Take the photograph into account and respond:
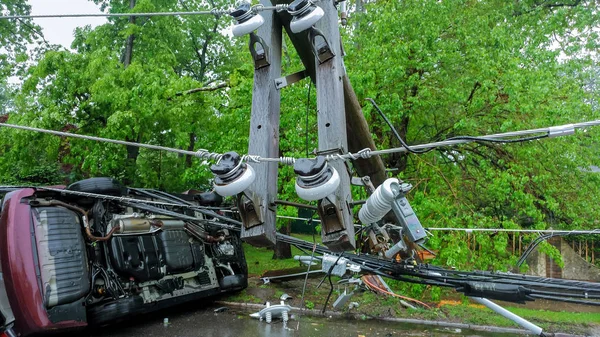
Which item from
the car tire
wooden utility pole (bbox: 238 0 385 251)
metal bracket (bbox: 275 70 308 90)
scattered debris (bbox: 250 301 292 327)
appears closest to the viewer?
wooden utility pole (bbox: 238 0 385 251)

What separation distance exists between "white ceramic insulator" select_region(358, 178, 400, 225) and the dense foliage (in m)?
3.00

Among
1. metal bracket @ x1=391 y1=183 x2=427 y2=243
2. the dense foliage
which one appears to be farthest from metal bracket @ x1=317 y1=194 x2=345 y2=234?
the dense foliage

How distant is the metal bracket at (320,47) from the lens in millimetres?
3299

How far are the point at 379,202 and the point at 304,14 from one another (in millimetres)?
1491

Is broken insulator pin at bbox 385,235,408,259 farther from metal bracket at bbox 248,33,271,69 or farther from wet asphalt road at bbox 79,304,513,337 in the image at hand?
wet asphalt road at bbox 79,304,513,337

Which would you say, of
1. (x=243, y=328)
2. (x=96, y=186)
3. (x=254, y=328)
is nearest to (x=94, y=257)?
(x=96, y=186)

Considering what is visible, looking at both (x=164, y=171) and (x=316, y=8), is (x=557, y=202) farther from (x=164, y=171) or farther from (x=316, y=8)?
(x=164, y=171)

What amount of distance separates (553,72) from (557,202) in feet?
9.28

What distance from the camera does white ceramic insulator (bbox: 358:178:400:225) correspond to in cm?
345

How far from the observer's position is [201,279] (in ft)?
25.4

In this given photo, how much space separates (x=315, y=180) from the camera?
8.68 ft

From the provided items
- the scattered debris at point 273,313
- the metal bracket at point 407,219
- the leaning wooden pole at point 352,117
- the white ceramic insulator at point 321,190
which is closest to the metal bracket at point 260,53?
the leaning wooden pole at point 352,117

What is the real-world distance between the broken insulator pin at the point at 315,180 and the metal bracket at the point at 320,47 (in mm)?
994

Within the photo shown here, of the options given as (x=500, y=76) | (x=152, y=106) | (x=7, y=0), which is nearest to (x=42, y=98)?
(x=152, y=106)
